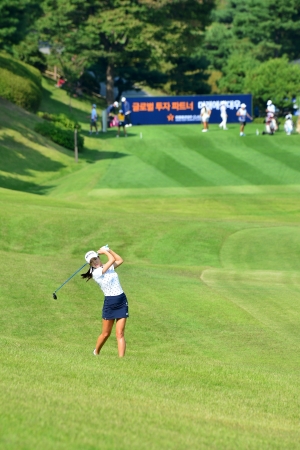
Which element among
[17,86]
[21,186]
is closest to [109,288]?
[21,186]

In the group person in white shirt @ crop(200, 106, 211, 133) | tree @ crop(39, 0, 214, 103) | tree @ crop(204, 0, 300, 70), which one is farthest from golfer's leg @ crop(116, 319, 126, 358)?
tree @ crop(204, 0, 300, 70)

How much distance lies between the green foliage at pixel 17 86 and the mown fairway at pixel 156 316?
13.5 m

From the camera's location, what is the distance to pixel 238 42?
105 meters

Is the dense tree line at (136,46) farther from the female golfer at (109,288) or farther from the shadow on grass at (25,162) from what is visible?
the female golfer at (109,288)

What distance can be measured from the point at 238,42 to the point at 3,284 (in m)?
88.9

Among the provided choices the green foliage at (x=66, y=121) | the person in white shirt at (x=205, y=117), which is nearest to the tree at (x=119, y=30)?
the person in white shirt at (x=205, y=117)

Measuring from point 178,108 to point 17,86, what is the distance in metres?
12.9

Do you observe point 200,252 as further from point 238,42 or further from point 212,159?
point 238,42

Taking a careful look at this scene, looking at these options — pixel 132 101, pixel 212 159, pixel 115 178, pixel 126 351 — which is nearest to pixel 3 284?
pixel 126 351

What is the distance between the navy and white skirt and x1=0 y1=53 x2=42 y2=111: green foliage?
4909 centimetres

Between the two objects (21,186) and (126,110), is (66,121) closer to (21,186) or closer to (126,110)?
(126,110)

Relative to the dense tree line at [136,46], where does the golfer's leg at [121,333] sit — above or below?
above

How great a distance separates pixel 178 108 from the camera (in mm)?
69375

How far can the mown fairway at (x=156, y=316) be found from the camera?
10625 mm
